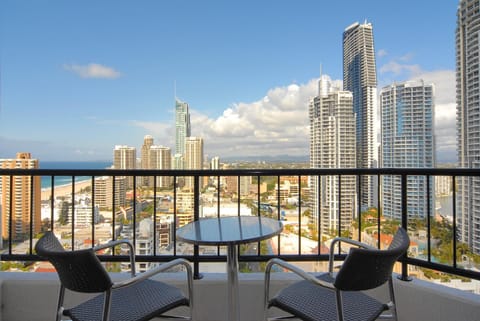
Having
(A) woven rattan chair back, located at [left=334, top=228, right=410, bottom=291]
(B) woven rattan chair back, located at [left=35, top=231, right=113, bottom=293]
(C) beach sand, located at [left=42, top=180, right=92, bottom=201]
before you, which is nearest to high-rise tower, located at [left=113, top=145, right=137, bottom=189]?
(C) beach sand, located at [left=42, top=180, right=92, bottom=201]

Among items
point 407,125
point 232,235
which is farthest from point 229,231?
point 407,125

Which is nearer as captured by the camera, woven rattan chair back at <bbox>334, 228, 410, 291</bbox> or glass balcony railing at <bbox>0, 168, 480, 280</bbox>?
woven rattan chair back at <bbox>334, 228, 410, 291</bbox>

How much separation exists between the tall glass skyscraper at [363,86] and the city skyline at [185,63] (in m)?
1.91

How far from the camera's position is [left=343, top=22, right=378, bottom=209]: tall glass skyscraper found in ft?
16.9

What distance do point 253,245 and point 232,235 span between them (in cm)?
100

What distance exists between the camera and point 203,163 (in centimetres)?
493

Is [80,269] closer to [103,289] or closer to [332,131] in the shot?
[103,289]

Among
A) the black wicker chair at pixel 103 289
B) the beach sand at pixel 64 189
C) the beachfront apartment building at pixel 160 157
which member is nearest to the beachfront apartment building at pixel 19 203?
the beach sand at pixel 64 189

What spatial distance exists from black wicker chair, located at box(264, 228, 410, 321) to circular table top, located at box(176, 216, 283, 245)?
20 cm

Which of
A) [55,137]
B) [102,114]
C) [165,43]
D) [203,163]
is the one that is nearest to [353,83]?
[203,163]

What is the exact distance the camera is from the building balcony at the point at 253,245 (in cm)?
229

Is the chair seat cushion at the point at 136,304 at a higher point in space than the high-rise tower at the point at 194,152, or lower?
lower

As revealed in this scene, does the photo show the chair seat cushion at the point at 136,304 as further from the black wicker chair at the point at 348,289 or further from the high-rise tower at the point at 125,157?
the high-rise tower at the point at 125,157

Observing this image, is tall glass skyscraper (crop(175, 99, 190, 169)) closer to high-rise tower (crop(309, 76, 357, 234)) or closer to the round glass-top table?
high-rise tower (crop(309, 76, 357, 234))
